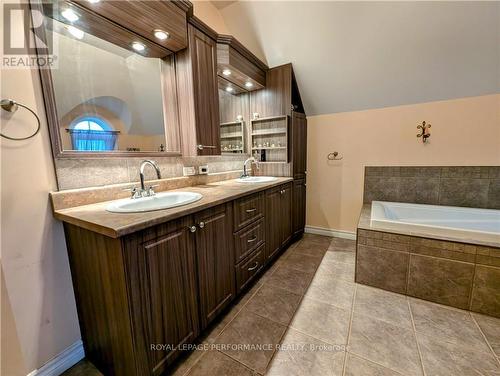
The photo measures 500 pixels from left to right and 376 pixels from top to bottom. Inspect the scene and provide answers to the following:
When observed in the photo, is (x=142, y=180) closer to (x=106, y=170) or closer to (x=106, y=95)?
(x=106, y=170)

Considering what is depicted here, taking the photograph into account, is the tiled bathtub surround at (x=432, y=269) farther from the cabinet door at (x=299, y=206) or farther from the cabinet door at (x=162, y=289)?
the cabinet door at (x=162, y=289)

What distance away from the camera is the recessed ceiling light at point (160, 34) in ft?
4.62

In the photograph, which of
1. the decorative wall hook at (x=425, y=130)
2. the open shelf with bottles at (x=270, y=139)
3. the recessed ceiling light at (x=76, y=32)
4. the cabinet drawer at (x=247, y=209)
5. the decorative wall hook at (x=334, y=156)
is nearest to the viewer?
the recessed ceiling light at (x=76, y=32)

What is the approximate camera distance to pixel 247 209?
5.41ft

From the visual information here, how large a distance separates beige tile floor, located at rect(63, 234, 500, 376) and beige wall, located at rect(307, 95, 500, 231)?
4.16 feet

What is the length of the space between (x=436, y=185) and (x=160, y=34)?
3063mm

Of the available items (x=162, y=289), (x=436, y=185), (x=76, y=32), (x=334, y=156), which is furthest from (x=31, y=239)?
(x=436, y=185)

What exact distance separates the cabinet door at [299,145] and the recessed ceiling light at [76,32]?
1.98m

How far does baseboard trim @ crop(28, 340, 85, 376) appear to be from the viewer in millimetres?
1099

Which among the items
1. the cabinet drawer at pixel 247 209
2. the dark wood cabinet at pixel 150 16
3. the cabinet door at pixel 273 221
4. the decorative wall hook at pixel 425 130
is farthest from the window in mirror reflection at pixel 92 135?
the decorative wall hook at pixel 425 130

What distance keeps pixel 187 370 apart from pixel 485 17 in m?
3.28

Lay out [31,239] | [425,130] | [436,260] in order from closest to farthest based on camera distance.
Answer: [31,239]
[436,260]
[425,130]

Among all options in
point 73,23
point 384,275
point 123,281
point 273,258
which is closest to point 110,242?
point 123,281

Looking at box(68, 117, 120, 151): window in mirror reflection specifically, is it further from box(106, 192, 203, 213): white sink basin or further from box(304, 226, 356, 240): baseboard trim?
box(304, 226, 356, 240): baseboard trim
